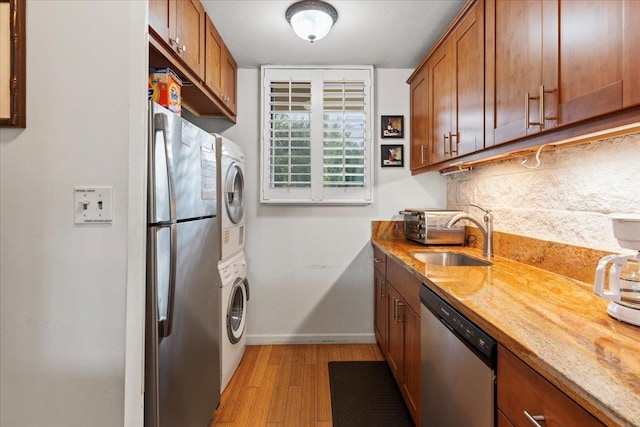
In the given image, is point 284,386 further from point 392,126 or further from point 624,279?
point 392,126

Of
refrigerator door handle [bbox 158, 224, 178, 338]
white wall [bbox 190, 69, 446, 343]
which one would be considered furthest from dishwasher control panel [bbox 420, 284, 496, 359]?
white wall [bbox 190, 69, 446, 343]

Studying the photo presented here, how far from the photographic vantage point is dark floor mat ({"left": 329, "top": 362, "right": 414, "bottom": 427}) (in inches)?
72.3

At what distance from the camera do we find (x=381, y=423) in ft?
5.94

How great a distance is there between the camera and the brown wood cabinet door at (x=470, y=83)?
1623mm

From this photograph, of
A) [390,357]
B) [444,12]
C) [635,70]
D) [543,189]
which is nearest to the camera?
[635,70]

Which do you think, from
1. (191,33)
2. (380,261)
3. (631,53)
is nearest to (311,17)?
(191,33)

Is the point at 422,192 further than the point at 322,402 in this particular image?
Yes

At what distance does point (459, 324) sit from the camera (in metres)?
1.12

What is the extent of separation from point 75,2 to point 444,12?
6.43ft

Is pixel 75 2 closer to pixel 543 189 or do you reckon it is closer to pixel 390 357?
pixel 543 189

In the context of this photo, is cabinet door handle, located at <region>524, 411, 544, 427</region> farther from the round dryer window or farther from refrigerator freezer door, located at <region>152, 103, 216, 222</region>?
the round dryer window

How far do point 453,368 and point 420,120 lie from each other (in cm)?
197

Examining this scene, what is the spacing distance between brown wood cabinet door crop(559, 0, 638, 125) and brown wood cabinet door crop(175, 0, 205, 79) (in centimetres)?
168

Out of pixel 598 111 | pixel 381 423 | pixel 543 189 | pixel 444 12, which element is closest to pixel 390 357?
pixel 381 423
